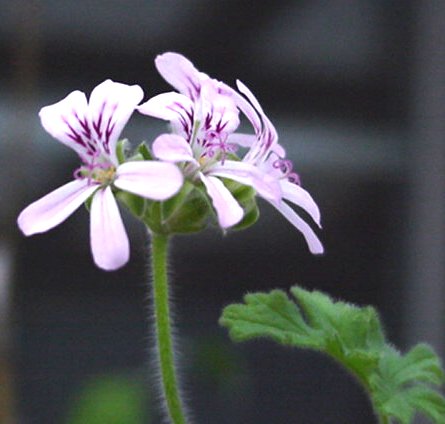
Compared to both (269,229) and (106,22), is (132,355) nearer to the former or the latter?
(269,229)

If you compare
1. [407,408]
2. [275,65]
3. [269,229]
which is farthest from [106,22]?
[407,408]

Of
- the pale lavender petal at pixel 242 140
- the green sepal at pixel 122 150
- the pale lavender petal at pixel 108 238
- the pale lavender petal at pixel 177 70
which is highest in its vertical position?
the pale lavender petal at pixel 177 70

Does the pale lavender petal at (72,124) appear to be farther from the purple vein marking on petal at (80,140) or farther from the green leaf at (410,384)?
the green leaf at (410,384)

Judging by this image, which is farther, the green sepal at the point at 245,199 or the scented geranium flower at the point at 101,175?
the green sepal at the point at 245,199

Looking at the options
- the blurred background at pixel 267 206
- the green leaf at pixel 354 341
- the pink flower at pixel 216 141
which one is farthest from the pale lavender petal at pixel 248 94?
the blurred background at pixel 267 206

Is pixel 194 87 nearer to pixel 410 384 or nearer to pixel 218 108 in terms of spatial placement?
pixel 218 108

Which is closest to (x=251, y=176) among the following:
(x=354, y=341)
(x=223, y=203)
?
(x=223, y=203)

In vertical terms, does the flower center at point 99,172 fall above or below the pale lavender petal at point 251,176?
above
